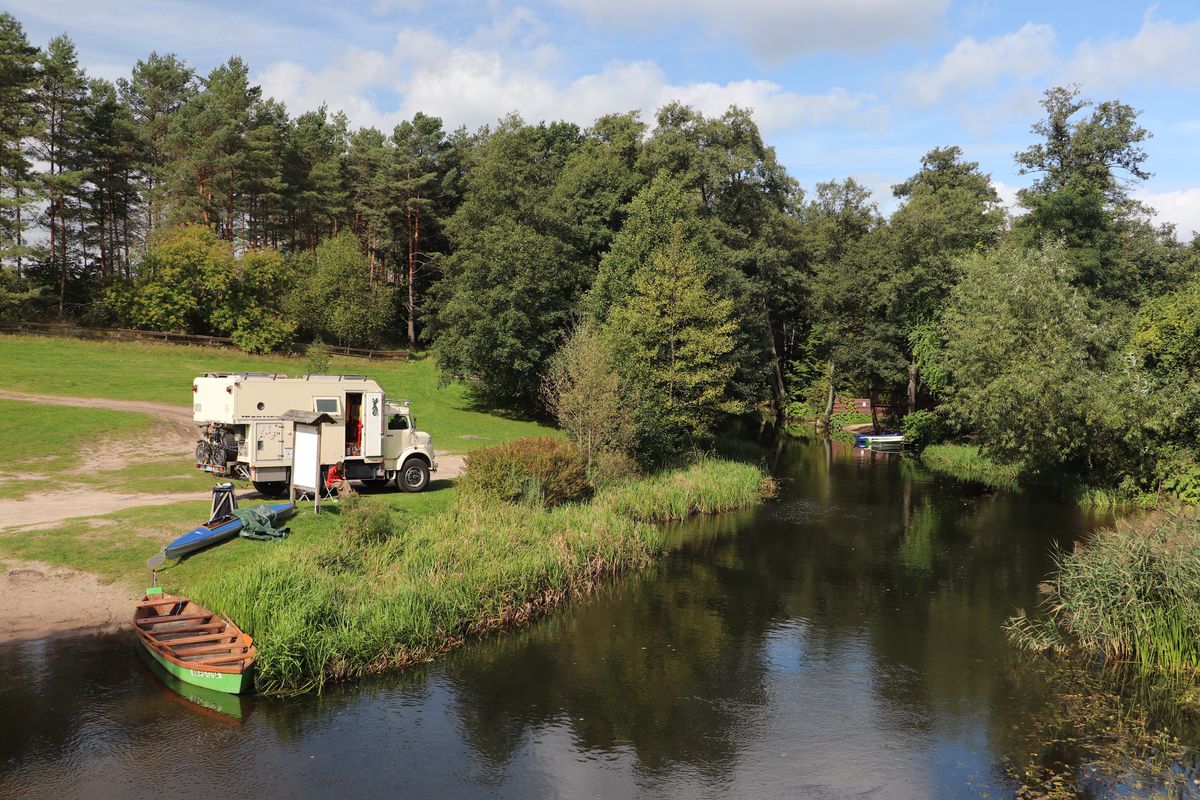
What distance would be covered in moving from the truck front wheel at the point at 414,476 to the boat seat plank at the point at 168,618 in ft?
40.5

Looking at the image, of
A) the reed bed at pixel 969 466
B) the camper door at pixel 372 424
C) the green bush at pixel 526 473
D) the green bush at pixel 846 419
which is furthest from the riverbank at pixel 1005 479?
the camper door at pixel 372 424

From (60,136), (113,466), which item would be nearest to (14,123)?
(60,136)

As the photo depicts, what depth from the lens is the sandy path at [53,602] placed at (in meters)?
16.6

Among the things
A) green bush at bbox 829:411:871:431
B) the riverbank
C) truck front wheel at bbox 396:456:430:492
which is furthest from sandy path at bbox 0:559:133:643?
green bush at bbox 829:411:871:431

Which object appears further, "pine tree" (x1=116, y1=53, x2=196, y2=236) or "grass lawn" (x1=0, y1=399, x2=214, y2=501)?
→ "pine tree" (x1=116, y1=53, x2=196, y2=236)

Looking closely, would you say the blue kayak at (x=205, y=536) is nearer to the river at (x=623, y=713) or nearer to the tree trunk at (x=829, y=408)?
the river at (x=623, y=713)

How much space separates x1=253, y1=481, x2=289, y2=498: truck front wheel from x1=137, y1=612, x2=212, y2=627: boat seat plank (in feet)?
33.1

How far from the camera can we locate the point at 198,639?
49.9 ft

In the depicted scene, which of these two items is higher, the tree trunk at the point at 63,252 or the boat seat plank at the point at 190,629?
the tree trunk at the point at 63,252

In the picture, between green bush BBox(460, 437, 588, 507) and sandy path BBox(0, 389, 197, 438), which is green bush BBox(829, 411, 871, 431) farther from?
sandy path BBox(0, 389, 197, 438)

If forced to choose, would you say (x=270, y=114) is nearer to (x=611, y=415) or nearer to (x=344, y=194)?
(x=344, y=194)

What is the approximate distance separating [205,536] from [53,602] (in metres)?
3.47

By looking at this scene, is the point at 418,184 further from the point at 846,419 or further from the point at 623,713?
the point at 623,713

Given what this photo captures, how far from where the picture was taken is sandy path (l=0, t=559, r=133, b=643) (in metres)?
16.6
